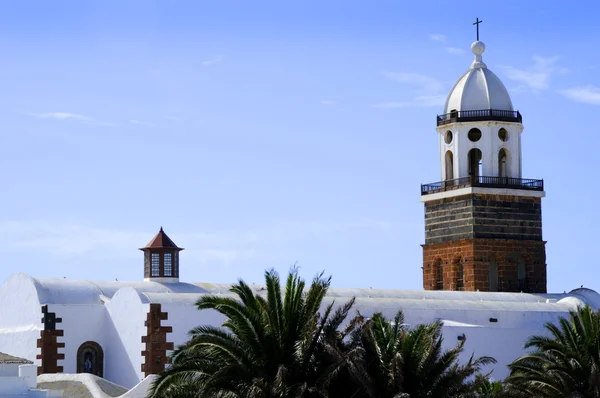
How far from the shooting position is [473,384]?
38.7m

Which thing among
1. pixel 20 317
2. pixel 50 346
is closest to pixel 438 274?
pixel 20 317

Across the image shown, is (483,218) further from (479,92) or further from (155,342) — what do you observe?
(155,342)

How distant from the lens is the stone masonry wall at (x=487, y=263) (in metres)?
65.9

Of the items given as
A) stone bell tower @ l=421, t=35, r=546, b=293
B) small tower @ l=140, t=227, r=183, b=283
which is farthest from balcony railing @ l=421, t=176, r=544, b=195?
small tower @ l=140, t=227, r=183, b=283

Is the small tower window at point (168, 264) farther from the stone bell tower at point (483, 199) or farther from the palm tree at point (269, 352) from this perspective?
the palm tree at point (269, 352)

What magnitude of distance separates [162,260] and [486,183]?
54.3 ft

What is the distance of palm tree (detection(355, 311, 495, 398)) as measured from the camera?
37500 millimetres

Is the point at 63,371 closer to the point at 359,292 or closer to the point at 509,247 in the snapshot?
the point at 359,292

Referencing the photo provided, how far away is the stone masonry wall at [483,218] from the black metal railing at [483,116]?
357 centimetres

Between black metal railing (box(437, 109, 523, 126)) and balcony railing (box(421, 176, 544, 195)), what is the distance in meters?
2.74

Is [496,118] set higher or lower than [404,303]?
higher

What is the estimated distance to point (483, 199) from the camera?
66.2m

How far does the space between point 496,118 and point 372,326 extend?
29.5 metres

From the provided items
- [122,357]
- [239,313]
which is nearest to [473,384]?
[239,313]
